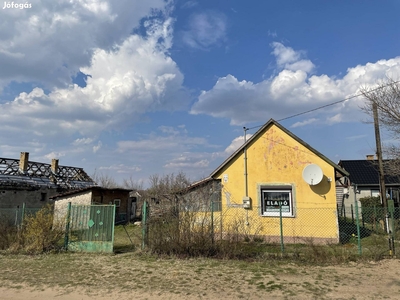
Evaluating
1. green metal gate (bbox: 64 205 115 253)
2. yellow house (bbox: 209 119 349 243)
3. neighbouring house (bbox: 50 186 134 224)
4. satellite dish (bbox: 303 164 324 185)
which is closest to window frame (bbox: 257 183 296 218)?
yellow house (bbox: 209 119 349 243)

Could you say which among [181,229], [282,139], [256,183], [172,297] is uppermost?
[282,139]

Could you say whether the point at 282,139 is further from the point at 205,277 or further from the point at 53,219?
the point at 53,219

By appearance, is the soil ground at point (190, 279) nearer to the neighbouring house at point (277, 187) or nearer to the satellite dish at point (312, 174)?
the neighbouring house at point (277, 187)

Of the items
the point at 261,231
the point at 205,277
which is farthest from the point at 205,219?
the point at 261,231

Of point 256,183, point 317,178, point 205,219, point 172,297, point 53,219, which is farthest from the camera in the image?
point 256,183

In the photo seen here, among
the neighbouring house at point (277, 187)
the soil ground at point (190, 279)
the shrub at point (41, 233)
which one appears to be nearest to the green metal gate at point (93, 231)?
the shrub at point (41, 233)

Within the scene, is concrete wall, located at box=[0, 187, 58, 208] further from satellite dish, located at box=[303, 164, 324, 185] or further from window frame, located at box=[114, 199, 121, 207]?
satellite dish, located at box=[303, 164, 324, 185]

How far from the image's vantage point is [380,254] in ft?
29.7

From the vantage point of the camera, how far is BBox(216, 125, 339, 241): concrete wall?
1290 centimetres

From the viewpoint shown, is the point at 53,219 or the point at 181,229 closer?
the point at 181,229

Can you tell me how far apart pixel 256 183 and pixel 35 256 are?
30.9ft

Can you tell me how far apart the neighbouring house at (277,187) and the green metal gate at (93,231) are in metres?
3.95

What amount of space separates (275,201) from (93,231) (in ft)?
26.5

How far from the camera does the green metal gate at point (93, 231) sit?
10.5 m
